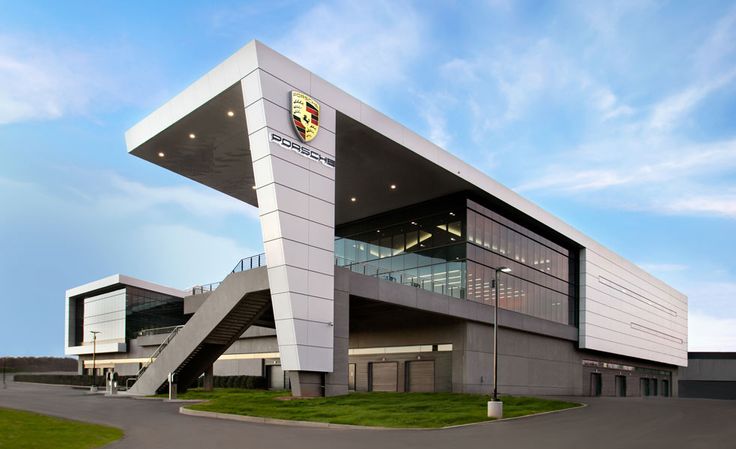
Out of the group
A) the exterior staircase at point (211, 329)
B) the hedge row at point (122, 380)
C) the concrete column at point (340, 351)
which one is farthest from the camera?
the hedge row at point (122, 380)

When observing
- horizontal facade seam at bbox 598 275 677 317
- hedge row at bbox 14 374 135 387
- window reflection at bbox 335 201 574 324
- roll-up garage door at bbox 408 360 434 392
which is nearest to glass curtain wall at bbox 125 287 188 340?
hedge row at bbox 14 374 135 387

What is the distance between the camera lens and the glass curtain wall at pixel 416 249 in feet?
141

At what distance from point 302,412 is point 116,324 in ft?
198

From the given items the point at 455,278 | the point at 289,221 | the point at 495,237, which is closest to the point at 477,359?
the point at 455,278

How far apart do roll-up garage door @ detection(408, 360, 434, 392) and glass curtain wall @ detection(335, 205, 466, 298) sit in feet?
17.4

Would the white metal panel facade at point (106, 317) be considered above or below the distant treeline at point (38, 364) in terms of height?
above

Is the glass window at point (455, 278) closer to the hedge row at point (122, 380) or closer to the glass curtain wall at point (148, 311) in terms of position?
the hedge row at point (122, 380)

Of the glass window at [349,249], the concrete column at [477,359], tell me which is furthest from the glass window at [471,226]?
the glass window at [349,249]

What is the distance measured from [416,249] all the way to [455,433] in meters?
26.7

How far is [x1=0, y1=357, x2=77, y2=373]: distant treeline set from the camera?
122669 millimetres

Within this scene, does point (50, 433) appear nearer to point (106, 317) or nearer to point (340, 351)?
point (340, 351)

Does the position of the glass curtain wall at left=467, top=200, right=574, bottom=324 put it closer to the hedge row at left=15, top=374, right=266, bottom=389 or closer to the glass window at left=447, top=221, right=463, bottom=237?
the glass window at left=447, top=221, right=463, bottom=237

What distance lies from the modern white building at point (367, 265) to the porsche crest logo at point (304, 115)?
0.08m

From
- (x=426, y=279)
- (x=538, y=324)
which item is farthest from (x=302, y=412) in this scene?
(x=538, y=324)
